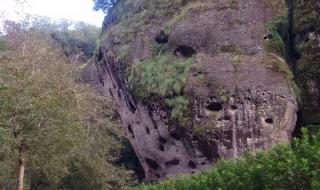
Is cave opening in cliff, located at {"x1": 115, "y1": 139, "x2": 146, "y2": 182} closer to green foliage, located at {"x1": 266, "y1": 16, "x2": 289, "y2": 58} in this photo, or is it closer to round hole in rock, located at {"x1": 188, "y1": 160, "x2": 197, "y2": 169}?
round hole in rock, located at {"x1": 188, "y1": 160, "x2": 197, "y2": 169}

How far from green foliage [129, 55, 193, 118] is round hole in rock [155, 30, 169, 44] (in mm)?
928

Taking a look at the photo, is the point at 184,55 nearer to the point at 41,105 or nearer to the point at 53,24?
the point at 41,105

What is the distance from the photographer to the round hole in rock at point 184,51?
21644 millimetres

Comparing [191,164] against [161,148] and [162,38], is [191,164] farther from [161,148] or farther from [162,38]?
[162,38]

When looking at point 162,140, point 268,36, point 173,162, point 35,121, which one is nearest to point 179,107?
point 162,140

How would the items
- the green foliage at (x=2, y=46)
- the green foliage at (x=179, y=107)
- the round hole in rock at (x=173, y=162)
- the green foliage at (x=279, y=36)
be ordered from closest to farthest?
the green foliage at (x=179, y=107)
the round hole in rock at (x=173, y=162)
the green foliage at (x=279, y=36)
the green foliage at (x=2, y=46)

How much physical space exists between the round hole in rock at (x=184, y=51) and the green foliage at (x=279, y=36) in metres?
3.34

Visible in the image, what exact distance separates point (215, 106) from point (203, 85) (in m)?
1.07

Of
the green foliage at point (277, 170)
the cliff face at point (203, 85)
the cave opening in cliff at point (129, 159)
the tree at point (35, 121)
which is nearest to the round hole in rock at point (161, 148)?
the cliff face at point (203, 85)

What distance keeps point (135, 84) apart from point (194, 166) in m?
5.31

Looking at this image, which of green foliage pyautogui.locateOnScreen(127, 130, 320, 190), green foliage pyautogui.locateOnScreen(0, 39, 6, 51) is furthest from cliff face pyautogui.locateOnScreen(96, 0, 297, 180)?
green foliage pyautogui.locateOnScreen(0, 39, 6, 51)

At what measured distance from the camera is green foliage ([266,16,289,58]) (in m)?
20.9

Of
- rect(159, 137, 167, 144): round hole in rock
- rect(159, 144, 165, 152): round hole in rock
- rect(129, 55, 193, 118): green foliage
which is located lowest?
rect(159, 144, 165, 152): round hole in rock

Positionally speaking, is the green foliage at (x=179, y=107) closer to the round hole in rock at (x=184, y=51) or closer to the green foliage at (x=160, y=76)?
the green foliage at (x=160, y=76)
